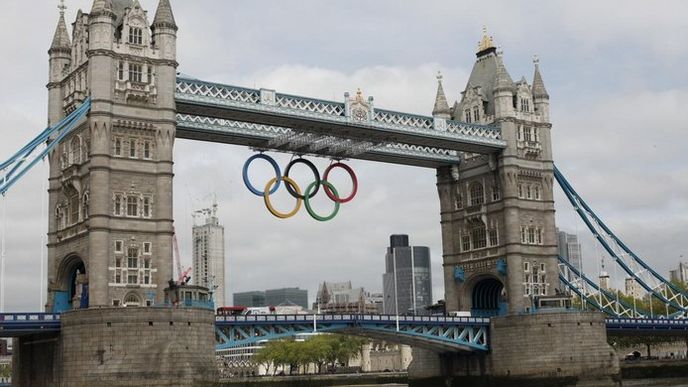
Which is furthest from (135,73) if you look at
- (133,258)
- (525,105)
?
(525,105)

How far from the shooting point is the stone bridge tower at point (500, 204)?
91.4m

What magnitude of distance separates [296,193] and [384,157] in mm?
10923

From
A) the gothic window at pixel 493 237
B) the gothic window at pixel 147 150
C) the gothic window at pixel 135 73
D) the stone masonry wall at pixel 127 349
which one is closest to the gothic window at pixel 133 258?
the stone masonry wall at pixel 127 349

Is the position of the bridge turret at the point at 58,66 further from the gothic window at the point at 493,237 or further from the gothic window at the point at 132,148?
the gothic window at the point at 493,237

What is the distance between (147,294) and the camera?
2697 inches

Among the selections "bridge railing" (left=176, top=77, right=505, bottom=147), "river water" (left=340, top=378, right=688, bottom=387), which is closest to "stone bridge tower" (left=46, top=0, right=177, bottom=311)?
"bridge railing" (left=176, top=77, right=505, bottom=147)

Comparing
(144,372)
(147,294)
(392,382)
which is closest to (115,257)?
(147,294)

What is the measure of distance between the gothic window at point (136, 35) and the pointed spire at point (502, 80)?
3716cm

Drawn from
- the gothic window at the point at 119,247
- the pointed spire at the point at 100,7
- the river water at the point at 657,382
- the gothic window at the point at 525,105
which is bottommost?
the river water at the point at 657,382

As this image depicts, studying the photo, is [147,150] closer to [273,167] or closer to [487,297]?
[273,167]

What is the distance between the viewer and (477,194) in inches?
3752

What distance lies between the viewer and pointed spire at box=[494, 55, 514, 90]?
93750 mm

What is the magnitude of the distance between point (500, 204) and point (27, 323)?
4667 cm

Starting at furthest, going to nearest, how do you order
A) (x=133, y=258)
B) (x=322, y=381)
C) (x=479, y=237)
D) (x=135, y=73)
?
(x=322, y=381)
(x=479, y=237)
(x=135, y=73)
(x=133, y=258)
